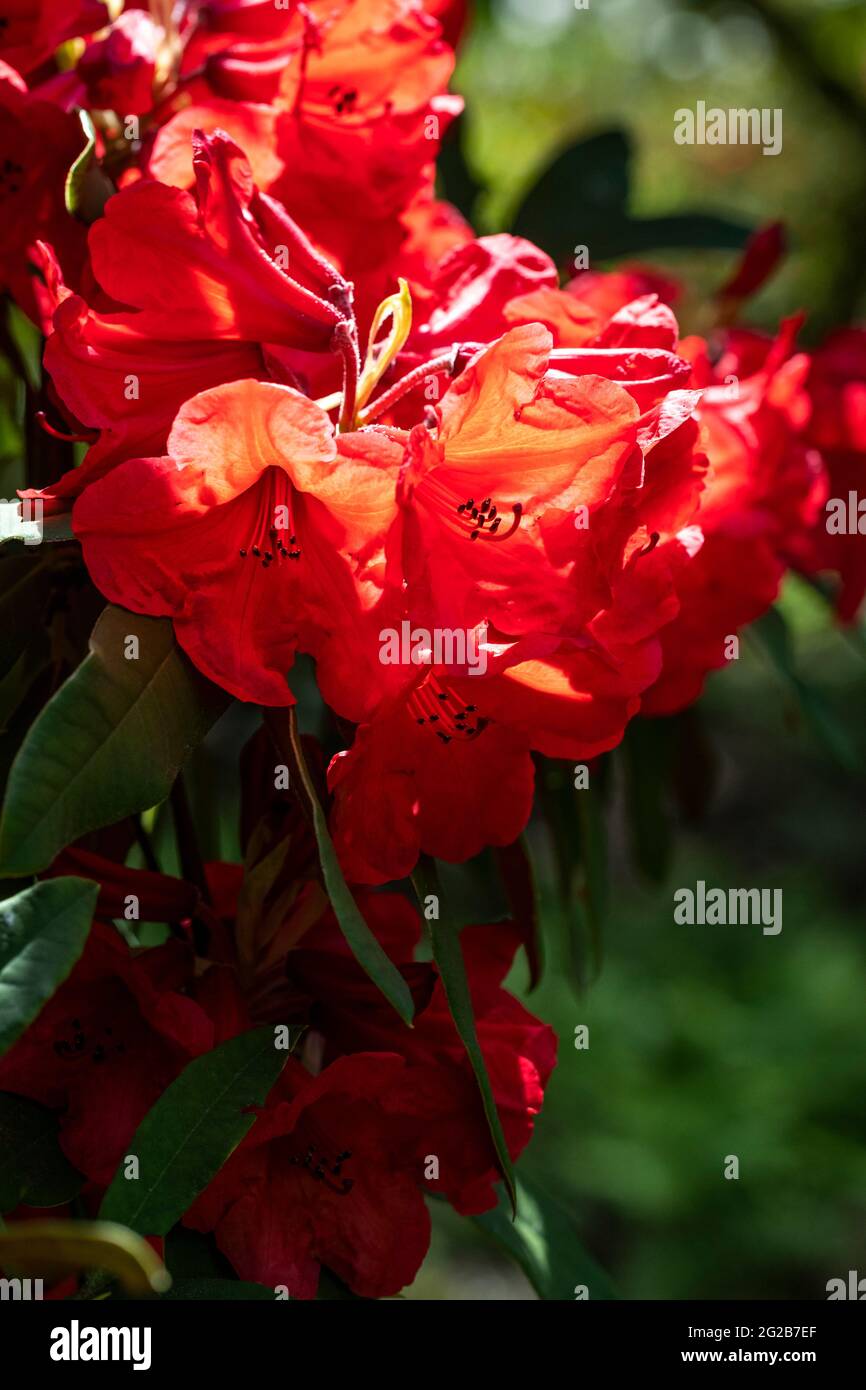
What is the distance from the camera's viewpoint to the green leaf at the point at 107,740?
50cm

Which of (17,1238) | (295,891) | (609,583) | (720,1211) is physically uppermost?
(609,583)

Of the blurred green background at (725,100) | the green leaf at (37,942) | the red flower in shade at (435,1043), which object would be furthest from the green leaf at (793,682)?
the blurred green background at (725,100)

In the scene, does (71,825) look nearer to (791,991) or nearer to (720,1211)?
(720,1211)

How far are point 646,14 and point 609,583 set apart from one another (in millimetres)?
4815

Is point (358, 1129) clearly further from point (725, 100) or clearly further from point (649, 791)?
point (725, 100)

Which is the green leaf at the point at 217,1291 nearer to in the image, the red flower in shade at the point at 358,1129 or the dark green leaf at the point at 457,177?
the red flower in shade at the point at 358,1129

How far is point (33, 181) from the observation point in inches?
26.8

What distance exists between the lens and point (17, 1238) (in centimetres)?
42

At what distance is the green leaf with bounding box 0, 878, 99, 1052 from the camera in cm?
48

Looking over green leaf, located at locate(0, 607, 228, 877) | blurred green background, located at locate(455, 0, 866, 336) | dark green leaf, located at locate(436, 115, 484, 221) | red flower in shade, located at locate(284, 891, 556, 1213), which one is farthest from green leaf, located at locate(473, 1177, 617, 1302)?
blurred green background, located at locate(455, 0, 866, 336)

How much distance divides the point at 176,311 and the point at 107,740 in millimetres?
195

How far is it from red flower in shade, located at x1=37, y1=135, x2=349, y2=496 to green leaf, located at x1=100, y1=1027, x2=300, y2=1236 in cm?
24

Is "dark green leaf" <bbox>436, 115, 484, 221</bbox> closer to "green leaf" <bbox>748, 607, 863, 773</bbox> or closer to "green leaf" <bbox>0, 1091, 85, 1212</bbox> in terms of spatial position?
"green leaf" <bbox>748, 607, 863, 773</bbox>
